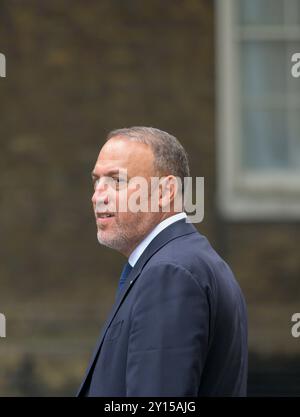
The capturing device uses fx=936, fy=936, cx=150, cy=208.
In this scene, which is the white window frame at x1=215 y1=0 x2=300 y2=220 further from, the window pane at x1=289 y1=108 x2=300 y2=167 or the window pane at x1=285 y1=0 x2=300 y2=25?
the window pane at x1=289 y1=108 x2=300 y2=167

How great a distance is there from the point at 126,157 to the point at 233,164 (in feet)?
17.4

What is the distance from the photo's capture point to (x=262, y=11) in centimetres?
795

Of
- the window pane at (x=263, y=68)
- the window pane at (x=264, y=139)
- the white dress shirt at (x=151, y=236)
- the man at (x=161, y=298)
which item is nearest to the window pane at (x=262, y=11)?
the window pane at (x=263, y=68)

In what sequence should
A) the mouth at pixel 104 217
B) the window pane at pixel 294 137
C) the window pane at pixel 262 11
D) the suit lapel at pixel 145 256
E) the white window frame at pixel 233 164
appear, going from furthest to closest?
the window pane at pixel 294 137, the window pane at pixel 262 11, the white window frame at pixel 233 164, the mouth at pixel 104 217, the suit lapel at pixel 145 256

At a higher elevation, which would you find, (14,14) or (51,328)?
(14,14)

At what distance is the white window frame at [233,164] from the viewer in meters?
7.82

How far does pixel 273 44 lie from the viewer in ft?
26.3

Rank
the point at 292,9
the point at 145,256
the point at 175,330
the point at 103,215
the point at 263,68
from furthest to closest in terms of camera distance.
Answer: the point at 263,68 < the point at 292,9 < the point at 103,215 < the point at 145,256 < the point at 175,330

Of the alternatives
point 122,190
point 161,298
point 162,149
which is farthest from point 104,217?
point 161,298

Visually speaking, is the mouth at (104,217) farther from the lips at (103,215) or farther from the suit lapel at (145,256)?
the suit lapel at (145,256)

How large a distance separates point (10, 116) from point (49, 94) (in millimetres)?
365

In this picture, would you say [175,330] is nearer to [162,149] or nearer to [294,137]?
[162,149]
